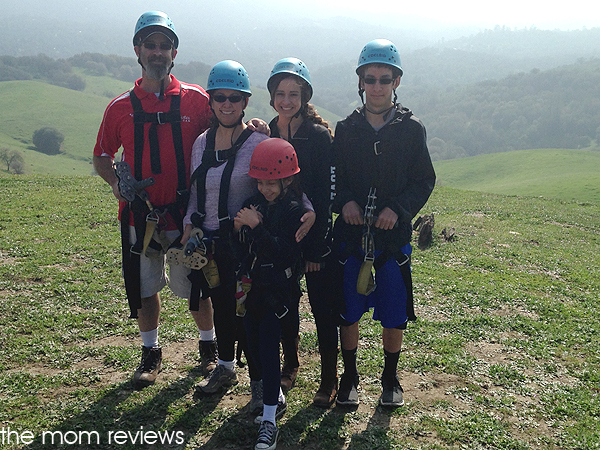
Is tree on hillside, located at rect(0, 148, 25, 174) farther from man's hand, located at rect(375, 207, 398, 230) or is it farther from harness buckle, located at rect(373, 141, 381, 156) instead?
man's hand, located at rect(375, 207, 398, 230)

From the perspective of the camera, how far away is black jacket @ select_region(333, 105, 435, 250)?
14.5 feet

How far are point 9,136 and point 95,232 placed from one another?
4484 inches

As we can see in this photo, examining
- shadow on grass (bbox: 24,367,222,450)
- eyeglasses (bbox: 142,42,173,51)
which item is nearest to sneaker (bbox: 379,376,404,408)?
shadow on grass (bbox: 24,367,222,450)

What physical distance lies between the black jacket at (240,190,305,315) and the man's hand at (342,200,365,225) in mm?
528

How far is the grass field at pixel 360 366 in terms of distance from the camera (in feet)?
14.9

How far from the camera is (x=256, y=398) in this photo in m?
4.75

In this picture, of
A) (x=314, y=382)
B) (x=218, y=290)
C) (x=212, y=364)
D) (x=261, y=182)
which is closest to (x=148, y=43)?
(x=261, y=182)

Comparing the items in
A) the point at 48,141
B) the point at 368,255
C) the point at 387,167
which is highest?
the point at 387,167

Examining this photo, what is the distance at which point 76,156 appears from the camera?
10600 cm

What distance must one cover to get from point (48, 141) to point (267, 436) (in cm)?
11547

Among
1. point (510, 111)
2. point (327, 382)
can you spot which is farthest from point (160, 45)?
point (510, 111)

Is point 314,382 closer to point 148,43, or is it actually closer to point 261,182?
point 261,182

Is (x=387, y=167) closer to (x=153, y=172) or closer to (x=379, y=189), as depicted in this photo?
(x=379, y=189)

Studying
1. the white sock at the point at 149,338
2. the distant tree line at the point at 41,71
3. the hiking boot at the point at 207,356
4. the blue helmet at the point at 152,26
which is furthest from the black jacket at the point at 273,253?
the distant tree line at the point at 41,71
